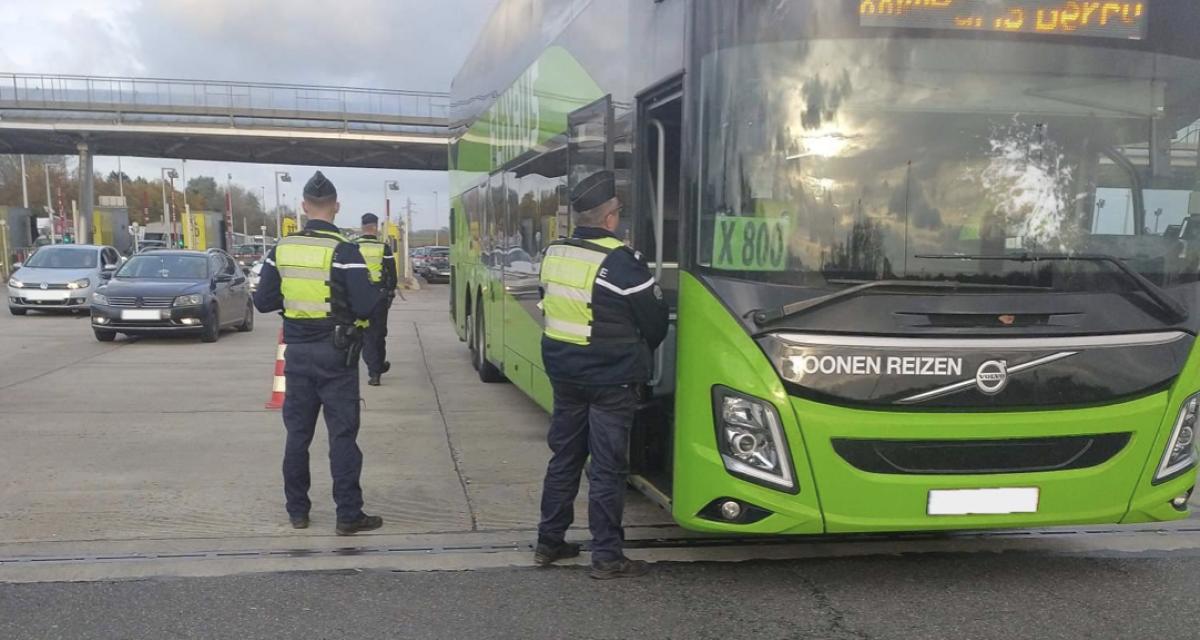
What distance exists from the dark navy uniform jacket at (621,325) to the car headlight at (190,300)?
1169 centimetres

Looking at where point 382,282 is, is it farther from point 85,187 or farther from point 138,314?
point 85,187

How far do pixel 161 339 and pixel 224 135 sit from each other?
1124 inches

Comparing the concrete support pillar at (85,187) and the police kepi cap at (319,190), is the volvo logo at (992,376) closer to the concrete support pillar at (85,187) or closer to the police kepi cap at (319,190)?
the police kepi cap at (319,190)

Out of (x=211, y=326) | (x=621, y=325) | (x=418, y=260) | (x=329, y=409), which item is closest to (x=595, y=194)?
(x=621, y=325)

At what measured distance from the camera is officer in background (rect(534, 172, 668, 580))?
4180 millimetres

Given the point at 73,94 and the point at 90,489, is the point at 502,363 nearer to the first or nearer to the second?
the point at 90,489

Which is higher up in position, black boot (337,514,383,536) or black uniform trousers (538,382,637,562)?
black uniform trousers (538,382,637,562)

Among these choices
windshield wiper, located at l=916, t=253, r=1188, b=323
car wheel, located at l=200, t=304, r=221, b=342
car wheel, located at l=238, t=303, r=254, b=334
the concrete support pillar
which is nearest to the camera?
windshield wiper, located at l=916, t=253, r=1188, b=323

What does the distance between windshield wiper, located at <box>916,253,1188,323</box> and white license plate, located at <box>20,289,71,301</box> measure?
19689 mm

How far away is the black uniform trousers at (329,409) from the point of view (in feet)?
15.8

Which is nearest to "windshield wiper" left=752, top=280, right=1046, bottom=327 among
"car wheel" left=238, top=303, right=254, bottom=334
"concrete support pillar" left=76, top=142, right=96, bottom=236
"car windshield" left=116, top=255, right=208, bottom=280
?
"car windshield" left=116, top=255, right=208, bottom=280

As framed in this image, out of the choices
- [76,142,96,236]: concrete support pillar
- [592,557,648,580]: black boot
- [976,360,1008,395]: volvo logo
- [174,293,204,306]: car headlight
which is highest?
[76,142,96,236]: concrete support pillar

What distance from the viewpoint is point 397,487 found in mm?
6086

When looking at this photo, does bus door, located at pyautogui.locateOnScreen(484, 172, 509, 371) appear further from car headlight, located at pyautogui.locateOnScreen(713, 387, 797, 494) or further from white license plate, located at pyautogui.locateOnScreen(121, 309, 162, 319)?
white license plate, located at pyautogui.locateOnScreen(121, 309, 162, 319)
